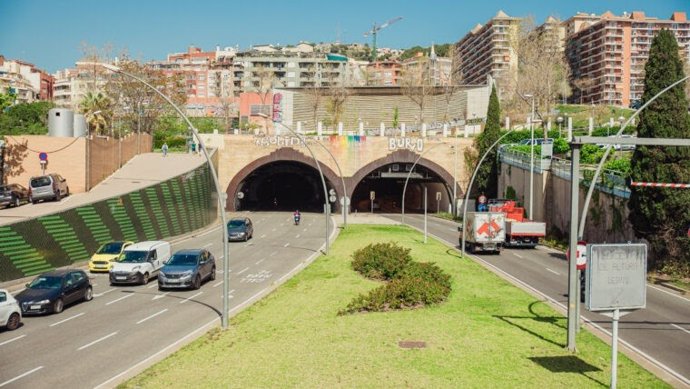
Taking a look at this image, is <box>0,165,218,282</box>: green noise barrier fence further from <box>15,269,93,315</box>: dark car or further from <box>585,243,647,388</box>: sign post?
<box>585,243,647,388</box>: sign post

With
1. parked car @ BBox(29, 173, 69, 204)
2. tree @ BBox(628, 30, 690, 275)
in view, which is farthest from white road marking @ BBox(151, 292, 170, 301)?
tree @ BBox(628, 30, 690, 275)

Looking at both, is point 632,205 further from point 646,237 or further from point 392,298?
point 392,298

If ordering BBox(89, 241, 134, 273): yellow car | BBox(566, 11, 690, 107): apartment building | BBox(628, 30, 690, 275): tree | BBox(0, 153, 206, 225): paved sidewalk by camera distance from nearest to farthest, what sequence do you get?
BBox(628, 30, 690, 275): tree → BBox(89, 241, 134, 273): yellow car → BBox(0, 153, 206, 225): paved sidewalk → BBox(566, 11, 690, 107): apartment building

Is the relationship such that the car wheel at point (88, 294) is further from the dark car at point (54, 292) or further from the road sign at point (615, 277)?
the road sign at point (615, 277)

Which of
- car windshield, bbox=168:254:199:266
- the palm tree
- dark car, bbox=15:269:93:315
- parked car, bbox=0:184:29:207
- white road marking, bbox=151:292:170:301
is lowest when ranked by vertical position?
white road marking, bbox=151:292:170:301

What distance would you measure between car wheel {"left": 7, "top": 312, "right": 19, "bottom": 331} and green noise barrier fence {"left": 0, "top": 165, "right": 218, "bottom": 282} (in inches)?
365

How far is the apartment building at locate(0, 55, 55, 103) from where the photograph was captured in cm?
15050

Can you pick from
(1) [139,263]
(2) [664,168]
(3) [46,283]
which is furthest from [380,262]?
(2) [664,168]

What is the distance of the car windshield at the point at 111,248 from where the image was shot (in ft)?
123

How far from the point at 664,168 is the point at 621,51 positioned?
13446 centimetres

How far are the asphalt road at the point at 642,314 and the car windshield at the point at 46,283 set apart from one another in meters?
18.9

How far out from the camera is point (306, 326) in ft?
72.0

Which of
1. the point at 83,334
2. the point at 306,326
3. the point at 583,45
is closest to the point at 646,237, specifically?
the point at 306,326

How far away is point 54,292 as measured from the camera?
85.3 feet
